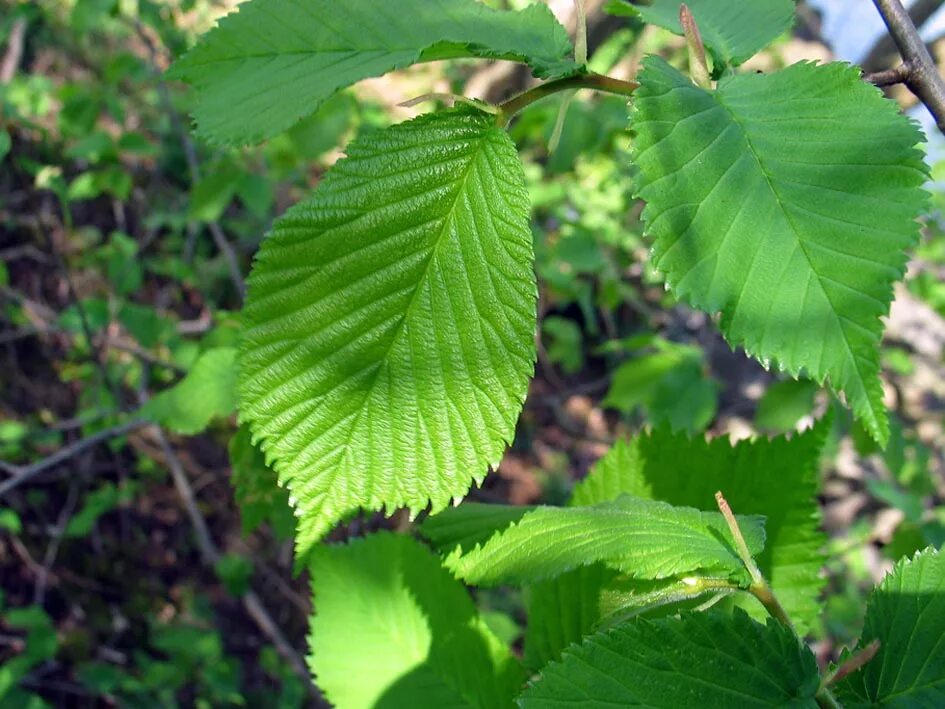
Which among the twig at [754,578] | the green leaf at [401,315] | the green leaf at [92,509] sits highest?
the green leaf at [401,315]

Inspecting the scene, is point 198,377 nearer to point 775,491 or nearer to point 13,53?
point 775,491

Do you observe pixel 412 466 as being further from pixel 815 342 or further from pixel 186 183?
pixel 186 183

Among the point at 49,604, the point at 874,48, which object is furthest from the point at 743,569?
the point at 874,48

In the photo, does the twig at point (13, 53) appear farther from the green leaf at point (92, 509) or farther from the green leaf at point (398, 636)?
the green leaf at point (398, 636)

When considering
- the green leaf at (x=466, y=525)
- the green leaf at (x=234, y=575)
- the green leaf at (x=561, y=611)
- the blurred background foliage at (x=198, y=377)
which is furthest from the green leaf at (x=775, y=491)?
the green leaf at (x=234, y=575)

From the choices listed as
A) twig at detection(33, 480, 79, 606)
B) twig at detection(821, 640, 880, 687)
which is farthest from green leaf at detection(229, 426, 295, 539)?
twig at detection(33, 480, 79, 606)

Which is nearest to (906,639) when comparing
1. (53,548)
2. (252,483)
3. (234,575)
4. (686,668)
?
(686,668)

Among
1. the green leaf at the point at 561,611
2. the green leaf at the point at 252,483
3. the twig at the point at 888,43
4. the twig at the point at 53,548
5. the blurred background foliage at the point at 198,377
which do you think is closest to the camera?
the green leaf at the point at 561,611
